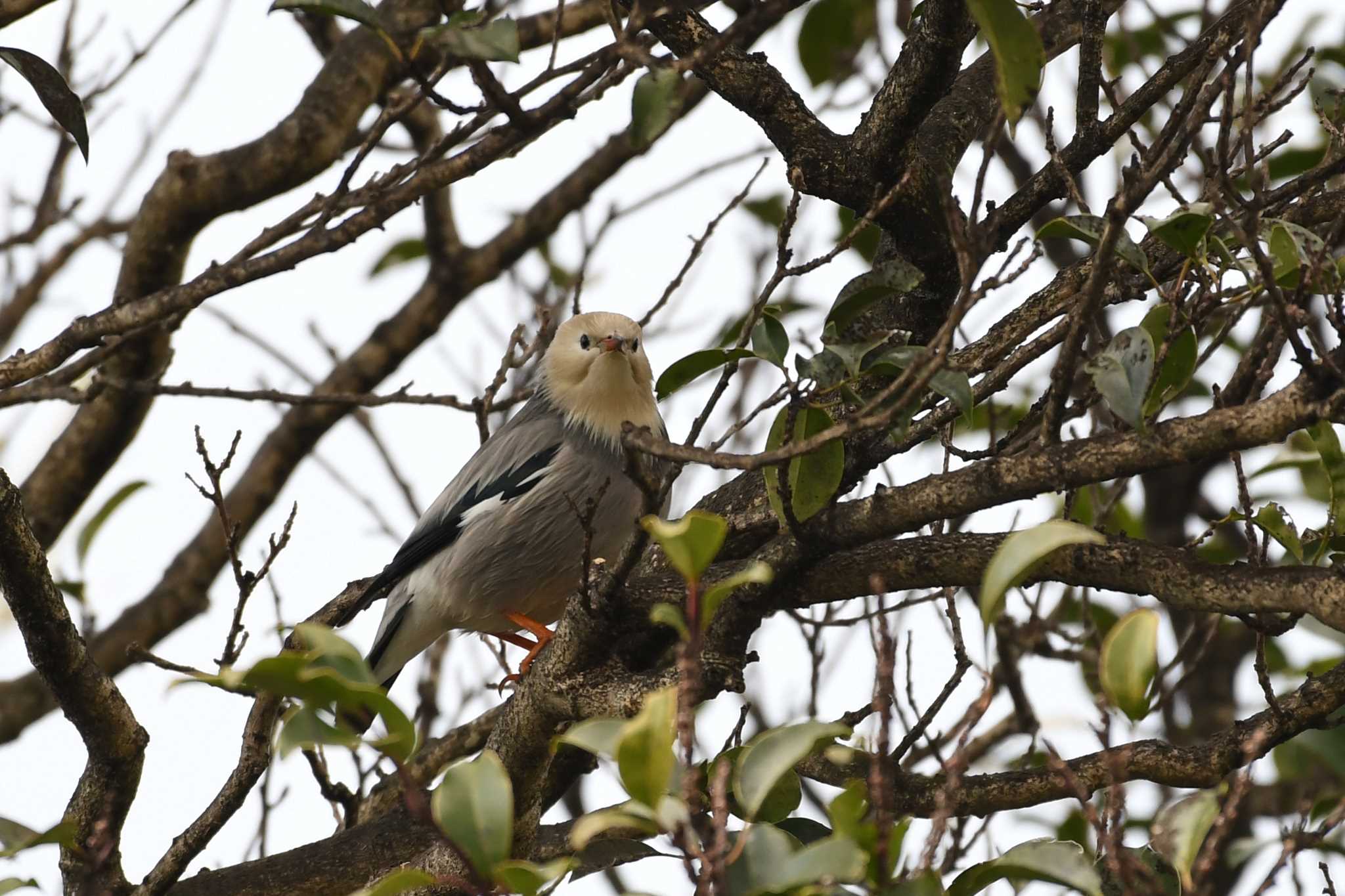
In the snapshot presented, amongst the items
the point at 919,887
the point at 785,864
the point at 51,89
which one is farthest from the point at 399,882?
the point at 51,89

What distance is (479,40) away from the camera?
8.19 feet

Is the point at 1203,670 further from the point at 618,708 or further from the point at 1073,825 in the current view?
the point at 618,708

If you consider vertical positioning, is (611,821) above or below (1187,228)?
below

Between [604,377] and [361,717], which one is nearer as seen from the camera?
[361,717]

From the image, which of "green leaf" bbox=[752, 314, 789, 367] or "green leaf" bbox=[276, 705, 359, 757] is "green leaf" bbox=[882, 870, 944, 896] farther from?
"green leaf" bbox=[752, 314, 789, 367]

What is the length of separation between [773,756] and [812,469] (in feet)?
2.52

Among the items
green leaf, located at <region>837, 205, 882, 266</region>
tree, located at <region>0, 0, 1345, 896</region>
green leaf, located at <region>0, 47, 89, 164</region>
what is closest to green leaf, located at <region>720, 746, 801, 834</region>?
tree, located at <region>0, 0, 1345, 896</region>

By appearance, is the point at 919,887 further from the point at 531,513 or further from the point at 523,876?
the point at 531,513

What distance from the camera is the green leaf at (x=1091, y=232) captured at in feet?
8.21

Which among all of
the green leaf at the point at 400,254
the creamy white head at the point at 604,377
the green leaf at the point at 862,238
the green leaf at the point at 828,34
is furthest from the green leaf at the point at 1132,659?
the green leaf at the point at 400,254

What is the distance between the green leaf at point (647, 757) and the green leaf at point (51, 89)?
2.14m

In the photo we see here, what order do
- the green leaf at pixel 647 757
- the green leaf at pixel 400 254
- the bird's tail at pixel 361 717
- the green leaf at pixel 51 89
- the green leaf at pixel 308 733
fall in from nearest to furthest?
the green leaf at pixel 647 757 → the green leaf at pixel 308 733 → the bird's tail at pixel 361 717 → the green leaf at pixel 51 89 → the green leaf at pixel 400 254

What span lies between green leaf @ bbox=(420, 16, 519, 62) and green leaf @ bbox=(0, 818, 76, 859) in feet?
4.80

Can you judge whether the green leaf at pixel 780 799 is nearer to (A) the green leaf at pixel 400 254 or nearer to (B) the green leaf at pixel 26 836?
(B) the green leaf at pixel 26 836
